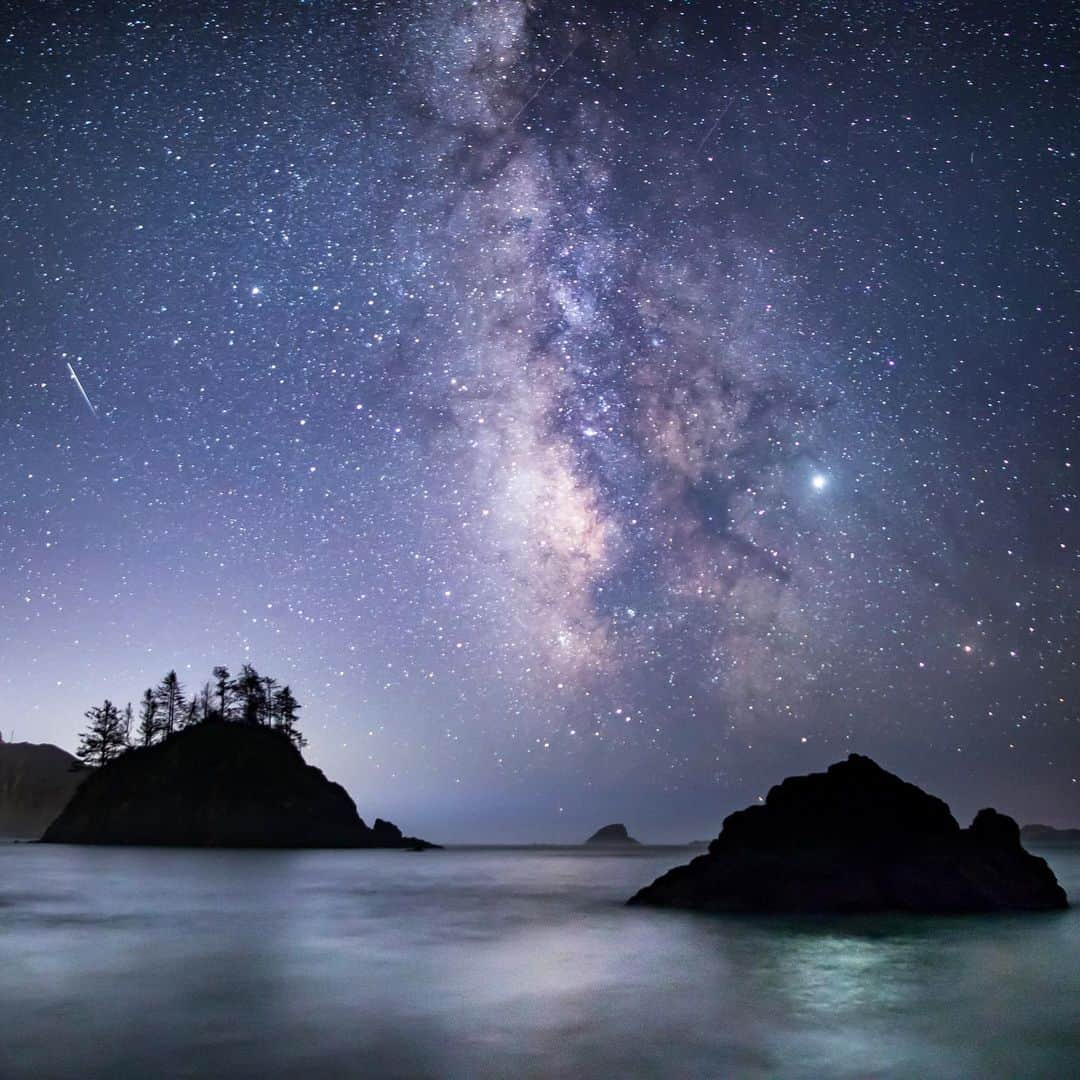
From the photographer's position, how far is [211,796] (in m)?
98.1

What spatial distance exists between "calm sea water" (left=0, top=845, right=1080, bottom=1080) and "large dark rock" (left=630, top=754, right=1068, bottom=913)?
1690 millimetres

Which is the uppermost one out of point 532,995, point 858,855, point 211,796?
point 211,796

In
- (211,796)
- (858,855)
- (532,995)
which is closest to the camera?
(532,995)

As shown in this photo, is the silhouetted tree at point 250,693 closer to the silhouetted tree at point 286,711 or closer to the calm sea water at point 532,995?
the silhouetted tree at point 286,711

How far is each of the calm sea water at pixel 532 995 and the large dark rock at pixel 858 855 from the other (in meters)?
1.69

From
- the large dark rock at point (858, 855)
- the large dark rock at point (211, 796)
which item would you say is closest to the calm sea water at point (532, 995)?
the large dark rock at point (858, 855)

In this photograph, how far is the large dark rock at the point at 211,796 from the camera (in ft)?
321

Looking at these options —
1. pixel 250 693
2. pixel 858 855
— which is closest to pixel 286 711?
pixel 250 693

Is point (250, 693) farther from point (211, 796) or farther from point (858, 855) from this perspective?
point (858, 855)

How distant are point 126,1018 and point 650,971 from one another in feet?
42.9

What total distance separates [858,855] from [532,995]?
1911 centimetres

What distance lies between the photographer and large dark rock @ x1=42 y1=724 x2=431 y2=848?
321 feet

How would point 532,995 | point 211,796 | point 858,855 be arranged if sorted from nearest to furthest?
point 532,995 → point 858,855 → point 211,796

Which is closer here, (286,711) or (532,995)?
(532,995)
